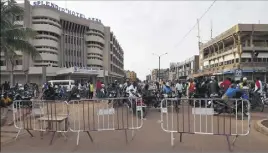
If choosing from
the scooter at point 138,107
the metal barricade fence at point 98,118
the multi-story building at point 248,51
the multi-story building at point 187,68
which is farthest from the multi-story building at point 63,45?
the metal barricade fence at point 98,118

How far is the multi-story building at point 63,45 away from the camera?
64.8 metres

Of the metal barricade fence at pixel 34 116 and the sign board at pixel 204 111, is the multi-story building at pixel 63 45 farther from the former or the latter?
the sign board at pixel 204 111

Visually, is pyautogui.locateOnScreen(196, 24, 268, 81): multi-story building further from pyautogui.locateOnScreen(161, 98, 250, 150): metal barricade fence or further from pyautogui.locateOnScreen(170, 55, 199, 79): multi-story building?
pyautogui.locateOnScreen(161, 98, 250, 150): metal barricade fence

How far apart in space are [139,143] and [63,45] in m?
72.9

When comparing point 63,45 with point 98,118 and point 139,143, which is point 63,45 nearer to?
point 98,118

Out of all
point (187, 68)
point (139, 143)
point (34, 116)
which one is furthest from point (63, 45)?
point (139, 143)

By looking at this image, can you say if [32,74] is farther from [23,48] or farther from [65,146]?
[65,146]

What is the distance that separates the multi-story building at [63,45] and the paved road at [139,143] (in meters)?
46.3

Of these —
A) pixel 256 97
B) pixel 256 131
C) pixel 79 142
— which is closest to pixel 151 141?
pixel 79 142

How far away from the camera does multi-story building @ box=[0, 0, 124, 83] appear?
213ft

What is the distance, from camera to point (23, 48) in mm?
12930

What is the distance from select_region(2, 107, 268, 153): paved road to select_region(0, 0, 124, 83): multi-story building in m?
46.3

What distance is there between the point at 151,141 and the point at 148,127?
2.07 metres

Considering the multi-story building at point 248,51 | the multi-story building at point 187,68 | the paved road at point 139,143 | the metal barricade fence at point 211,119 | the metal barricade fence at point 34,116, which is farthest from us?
the multi-story building at point 187,68
